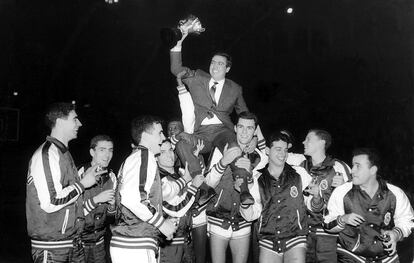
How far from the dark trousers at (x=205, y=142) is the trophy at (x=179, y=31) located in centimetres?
101

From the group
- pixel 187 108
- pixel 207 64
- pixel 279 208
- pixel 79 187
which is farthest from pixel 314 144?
pixel 207 64

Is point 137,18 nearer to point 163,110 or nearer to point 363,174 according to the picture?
point 163,110

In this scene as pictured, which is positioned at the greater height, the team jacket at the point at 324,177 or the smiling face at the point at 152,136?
the smiling face at the point at 152,136

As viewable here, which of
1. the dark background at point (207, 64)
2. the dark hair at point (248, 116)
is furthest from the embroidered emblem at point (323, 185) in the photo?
the dark background at point (207, 64)

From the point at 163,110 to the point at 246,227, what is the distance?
1036cm

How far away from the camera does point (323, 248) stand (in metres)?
5.15

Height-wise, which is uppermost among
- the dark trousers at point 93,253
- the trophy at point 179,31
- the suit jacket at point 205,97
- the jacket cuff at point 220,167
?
the trophy at point 179,31

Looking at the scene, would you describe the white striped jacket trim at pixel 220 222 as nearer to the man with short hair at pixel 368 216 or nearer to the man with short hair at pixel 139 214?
the man with short hair at pixel 368 216

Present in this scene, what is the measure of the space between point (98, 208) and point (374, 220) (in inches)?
123

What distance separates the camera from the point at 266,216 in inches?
180

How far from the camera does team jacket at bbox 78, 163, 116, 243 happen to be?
16.2ft

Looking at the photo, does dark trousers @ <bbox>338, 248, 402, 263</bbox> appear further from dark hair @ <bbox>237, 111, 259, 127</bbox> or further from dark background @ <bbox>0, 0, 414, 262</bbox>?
dark background @ <bbox>0, 0, 414, 262</bbox>

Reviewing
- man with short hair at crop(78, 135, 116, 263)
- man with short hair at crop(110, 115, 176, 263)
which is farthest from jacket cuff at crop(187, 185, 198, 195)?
man with short hair at crop(78, 135, 116, 263)

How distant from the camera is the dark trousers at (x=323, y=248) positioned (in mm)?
5133
